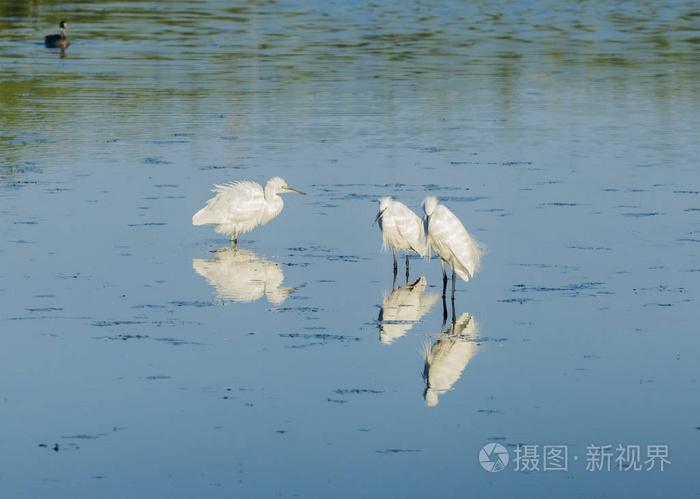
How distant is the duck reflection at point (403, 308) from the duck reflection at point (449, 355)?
0.35 meters

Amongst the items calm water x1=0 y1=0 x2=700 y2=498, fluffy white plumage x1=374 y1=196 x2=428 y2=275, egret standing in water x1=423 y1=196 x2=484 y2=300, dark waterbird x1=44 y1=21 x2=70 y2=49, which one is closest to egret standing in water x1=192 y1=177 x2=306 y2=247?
calm water x1=0 y1=0 x2=700 y2=498

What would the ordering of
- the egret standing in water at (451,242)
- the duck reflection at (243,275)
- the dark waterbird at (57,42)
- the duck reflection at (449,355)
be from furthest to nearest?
the dark waterbird at (57,42), the duck reflection at (243,275), the egret standing in water at (451,242), the duck reflection at (449,355)

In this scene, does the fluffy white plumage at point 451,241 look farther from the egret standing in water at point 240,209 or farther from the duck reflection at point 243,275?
the egret standing in water at point 240,209

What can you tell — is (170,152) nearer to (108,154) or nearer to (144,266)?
(108,154)

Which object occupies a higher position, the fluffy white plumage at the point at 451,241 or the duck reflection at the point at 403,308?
the fluffy white plumage at the point at 451,241

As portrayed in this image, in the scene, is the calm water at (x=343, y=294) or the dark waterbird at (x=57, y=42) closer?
the calm water at (x=343, y=294)

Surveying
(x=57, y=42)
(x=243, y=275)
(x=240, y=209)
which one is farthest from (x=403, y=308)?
(x=57, y=42)

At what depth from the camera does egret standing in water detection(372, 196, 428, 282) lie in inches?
518

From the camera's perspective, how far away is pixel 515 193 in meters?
16.9

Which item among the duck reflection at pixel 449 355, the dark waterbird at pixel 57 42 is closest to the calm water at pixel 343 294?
the duck reflection at pixel 449 355

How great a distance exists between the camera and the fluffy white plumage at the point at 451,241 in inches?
476

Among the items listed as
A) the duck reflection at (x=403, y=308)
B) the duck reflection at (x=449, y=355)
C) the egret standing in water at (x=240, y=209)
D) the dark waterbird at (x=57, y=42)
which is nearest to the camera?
the duck reflection at (x=449, y=355)

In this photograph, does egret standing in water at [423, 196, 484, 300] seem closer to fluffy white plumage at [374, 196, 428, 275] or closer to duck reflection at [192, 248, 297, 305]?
fluffy white plumage at [374, 196, 428, 275]

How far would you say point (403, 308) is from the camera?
38.9 feet
